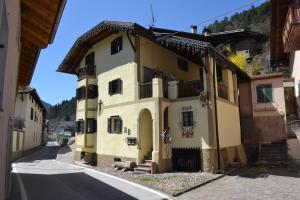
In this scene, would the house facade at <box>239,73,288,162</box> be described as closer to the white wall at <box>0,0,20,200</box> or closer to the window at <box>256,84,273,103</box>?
the window at <box>256,84,273,103</box>

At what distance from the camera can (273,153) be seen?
67.1 ft

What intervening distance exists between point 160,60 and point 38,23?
14236mm

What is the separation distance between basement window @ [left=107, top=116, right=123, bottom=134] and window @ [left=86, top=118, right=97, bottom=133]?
251 centimetres

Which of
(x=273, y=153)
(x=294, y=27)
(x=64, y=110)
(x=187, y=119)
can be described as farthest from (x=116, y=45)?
(x=64, y=110)

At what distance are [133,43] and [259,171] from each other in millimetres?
11651

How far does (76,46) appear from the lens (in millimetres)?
24828

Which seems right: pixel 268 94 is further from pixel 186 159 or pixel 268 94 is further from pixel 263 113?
pixel 186 159

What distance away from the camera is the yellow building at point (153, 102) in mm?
16922

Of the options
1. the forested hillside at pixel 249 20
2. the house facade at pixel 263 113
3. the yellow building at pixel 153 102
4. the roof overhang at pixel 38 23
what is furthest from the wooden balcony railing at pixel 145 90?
the forested hillside at pixel 249 20

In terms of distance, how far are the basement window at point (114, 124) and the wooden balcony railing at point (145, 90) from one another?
271 cm

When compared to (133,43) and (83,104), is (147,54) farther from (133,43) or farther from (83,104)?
(83,104)

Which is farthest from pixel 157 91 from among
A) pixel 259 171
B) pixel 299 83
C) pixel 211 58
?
pixel 299 83

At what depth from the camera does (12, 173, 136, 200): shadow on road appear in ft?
35.3

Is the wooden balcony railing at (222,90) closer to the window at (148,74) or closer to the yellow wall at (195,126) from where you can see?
the yellow wall at (195,126)
